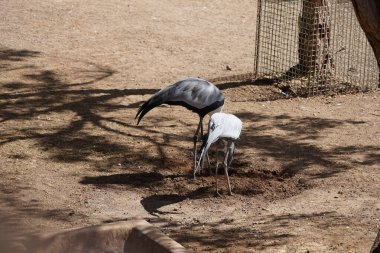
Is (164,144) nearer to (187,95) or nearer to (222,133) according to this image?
(187,95)

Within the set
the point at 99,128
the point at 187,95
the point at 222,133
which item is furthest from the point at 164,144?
the point at 222,133

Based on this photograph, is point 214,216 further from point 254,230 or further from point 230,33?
point 230,33

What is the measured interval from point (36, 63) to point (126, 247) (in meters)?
5.96

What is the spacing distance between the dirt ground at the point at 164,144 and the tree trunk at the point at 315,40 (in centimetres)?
48

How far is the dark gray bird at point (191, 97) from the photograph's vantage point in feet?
25.1

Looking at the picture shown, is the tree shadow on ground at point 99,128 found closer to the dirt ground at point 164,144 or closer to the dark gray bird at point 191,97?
the dirt ground at point 164,144

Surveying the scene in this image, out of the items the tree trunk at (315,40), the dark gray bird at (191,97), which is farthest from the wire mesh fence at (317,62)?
the dark gray bird at (191,97)

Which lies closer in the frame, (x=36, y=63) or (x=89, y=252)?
(x=89, y=252)

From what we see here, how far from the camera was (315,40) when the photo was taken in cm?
1047

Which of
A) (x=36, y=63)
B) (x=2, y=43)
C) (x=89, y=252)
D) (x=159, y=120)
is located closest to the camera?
(x=89, y=252)

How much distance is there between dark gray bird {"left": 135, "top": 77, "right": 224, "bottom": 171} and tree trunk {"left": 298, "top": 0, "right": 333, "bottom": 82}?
9.24 ft

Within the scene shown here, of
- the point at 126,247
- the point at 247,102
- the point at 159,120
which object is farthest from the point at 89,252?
the point at 247,102

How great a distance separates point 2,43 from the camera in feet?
38.7

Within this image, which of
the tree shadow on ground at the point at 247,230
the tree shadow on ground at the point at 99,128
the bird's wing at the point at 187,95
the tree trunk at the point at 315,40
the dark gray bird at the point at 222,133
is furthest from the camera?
the tree trunk at the point at 315,40
